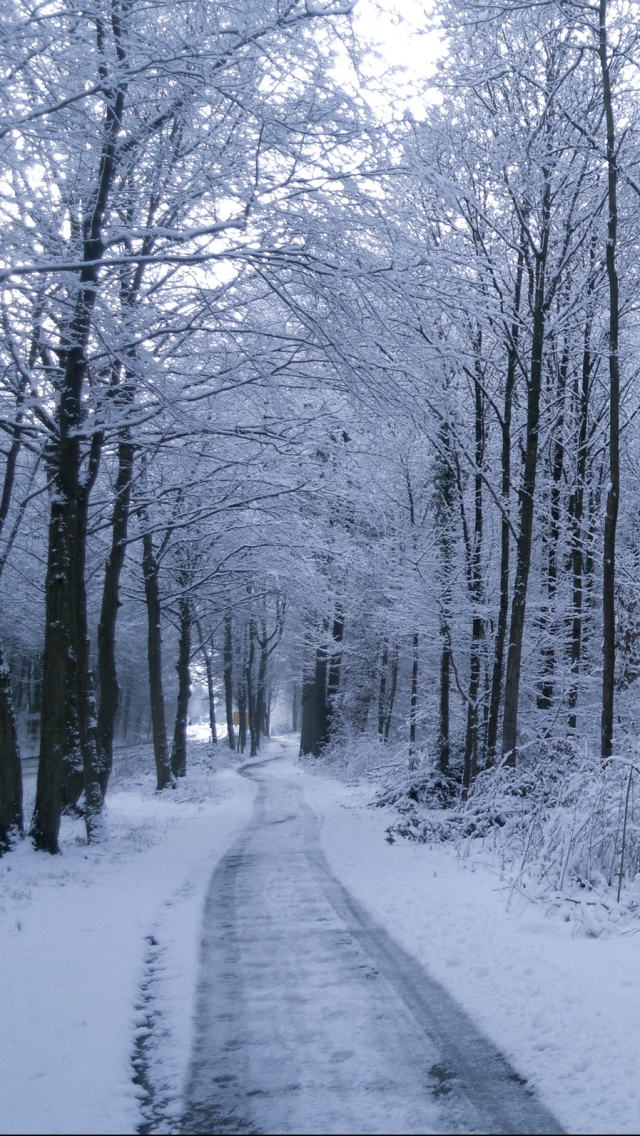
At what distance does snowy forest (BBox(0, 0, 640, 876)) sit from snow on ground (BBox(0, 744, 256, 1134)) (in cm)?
150

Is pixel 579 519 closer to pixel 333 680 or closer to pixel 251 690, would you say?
pixel 333 680

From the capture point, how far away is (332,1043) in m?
4.55

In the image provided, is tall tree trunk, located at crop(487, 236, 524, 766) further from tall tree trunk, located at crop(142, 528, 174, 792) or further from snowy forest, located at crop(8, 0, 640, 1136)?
tall tree trunk, located at crop(142, 528, 174, 792)

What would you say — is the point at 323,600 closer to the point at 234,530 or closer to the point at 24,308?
the point at 234,530

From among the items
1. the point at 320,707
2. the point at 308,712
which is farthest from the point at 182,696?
the point at 308,712

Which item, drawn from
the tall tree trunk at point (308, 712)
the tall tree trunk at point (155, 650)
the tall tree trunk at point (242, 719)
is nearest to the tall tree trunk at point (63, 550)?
the tall tree trunk at point (155, 650)

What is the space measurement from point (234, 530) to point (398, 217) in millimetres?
9308

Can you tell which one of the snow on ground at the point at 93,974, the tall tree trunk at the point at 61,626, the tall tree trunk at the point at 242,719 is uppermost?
the tall tree trunk at the point at 61,626

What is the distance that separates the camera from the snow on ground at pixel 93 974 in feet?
13.1

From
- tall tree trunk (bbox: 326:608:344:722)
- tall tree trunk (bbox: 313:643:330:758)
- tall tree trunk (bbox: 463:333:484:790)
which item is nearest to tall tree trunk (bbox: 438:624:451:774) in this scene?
tall tree trunk (bbox: 463:333:484:790)

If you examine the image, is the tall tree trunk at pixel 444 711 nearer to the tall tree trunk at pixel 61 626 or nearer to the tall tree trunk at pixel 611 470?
the tall tree trunk at pixel 611 470

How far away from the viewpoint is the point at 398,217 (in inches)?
336

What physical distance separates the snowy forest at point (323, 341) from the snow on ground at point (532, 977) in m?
2.39

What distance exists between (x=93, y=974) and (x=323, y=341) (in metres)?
6.16
